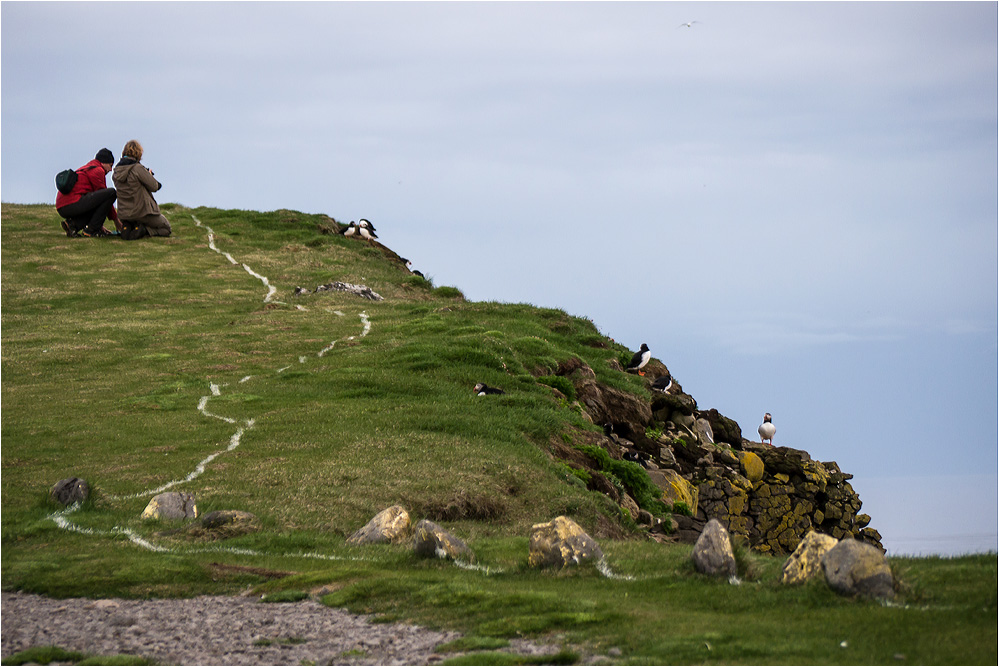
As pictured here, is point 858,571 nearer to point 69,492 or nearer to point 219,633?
point 219,633

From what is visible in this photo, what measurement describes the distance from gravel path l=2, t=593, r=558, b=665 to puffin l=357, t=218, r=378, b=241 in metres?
47.9

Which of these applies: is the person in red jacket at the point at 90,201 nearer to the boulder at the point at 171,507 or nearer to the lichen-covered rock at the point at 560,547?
the boulder at the point at 171,507

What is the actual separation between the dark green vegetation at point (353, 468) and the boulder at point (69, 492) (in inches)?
10.2

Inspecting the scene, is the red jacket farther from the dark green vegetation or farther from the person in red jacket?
the dark green vegetation

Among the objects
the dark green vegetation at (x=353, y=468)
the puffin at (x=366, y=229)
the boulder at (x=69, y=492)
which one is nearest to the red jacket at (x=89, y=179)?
the dark green vegetation at (x=353, y=468)

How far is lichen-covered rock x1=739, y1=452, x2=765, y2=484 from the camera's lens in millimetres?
36875

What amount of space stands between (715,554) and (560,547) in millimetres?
2388

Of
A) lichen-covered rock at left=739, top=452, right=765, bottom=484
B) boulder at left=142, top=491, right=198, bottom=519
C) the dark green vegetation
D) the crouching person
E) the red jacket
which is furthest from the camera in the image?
the red jacket

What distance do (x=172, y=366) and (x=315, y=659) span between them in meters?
23.2

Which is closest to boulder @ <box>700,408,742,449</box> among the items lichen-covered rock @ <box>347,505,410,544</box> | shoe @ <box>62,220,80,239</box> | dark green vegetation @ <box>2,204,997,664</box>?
dark green vegetation @ <box>2,204,997,664</box>

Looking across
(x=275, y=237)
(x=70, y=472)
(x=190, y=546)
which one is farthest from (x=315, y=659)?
(x=275, y=237)

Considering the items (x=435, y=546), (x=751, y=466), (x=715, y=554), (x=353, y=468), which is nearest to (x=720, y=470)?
(x=751, y=466)

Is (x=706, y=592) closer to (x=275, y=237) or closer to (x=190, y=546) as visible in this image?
(x=190, y=546)

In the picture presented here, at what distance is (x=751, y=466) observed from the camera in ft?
122
